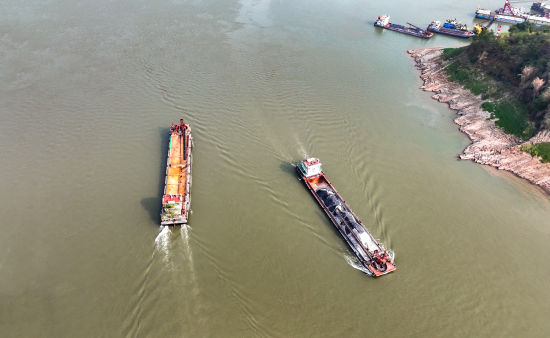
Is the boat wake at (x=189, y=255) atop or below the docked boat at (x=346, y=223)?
below

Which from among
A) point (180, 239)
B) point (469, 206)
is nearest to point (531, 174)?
point (469, 206)

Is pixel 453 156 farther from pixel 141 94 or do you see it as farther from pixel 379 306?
pixel 141 94

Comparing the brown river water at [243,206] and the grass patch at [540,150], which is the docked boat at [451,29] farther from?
the grass patch at [540,150]

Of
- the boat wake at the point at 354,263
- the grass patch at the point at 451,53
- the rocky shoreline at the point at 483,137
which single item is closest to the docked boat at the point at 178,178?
the boat wake at the point at 354,263

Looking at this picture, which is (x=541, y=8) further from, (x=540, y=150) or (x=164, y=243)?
(x=164, y=243)

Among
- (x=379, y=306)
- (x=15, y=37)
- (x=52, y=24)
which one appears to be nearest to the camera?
(x=379, y=306)

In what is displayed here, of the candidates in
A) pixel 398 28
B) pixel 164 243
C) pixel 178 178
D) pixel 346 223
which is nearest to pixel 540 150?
pixel 346 223
